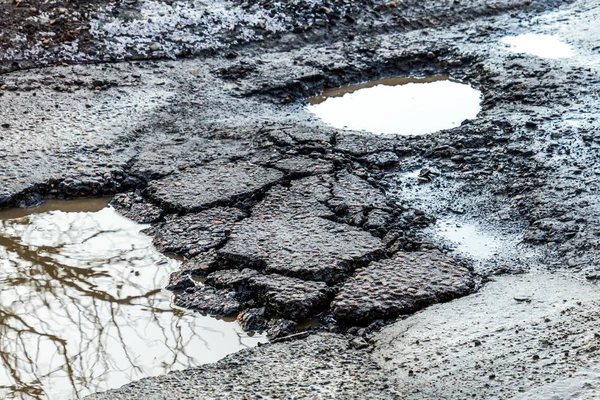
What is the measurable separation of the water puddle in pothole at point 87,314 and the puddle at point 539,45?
3947 mm

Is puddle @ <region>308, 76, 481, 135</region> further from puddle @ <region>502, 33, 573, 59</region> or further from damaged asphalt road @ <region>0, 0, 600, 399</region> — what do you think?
puddle @ <region>502, 33, 573, 59</region>

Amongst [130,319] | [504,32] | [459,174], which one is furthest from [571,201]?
[504,32]

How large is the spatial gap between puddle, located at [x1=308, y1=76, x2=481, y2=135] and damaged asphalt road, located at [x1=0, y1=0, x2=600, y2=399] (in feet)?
0.42

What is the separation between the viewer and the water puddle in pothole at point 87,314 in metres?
2.91

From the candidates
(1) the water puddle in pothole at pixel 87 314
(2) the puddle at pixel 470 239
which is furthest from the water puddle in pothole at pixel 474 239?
(1) the water puddle in pothole at pixel 87 314

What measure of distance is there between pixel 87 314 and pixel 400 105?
9.83 feet

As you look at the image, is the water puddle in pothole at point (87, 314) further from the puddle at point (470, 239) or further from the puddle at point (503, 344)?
the puddle at point (470, 239)

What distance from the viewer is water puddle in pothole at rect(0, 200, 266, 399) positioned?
291cm

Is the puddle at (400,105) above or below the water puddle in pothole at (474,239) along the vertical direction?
above

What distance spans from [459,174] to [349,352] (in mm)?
1764

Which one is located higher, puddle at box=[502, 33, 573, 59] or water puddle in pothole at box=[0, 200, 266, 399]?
puddle at box=[502, 33, 573, 59]

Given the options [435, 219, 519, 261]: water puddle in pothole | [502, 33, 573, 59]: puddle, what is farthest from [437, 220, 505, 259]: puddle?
[502, 33, 573, 59]: puddle

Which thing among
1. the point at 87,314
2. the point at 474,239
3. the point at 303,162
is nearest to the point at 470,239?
the point at 474,239

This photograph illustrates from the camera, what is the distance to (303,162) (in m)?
4.40
